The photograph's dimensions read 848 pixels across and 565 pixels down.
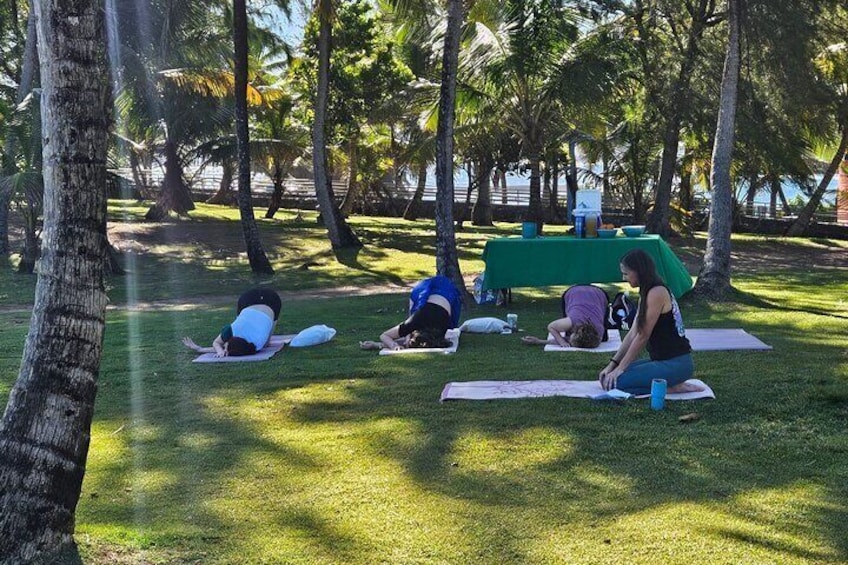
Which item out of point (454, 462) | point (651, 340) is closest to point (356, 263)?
point (651, 340)

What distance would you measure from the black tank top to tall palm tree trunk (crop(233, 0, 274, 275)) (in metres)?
13.3

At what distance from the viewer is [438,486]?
4.96 metres

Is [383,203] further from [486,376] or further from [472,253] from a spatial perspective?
[486,376]

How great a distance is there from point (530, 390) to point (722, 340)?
122 inches

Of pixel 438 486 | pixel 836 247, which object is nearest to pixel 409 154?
pixel 836 247

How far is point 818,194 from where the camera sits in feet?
88.7

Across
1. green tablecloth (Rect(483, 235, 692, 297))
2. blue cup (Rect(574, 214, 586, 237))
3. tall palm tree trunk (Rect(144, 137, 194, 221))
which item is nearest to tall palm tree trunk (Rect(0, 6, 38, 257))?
tall palm tree trunk (Rect(144, 137, 194, 221))

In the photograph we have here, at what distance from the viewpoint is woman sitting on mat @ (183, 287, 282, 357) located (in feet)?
30.8

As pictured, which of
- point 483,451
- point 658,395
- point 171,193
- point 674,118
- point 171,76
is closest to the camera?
point 483,451

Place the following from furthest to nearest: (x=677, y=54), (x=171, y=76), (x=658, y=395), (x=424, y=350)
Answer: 1. (x=171, y=76)
2. (x=677, y=54)
3. (x=424, y=350)
4. (x=658, y=395)

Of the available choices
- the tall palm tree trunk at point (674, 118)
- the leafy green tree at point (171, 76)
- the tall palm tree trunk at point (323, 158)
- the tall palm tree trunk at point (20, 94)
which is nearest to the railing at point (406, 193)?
the leafy green tree at point (171, 76)

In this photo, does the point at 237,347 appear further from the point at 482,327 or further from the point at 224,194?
the point at 224,194

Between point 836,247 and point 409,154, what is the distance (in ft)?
43.5

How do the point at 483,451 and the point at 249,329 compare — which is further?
the point at 249,329
